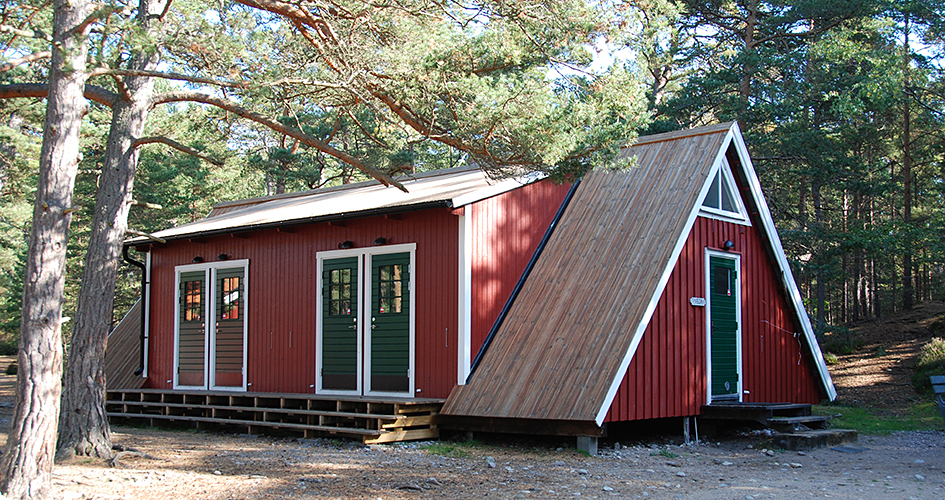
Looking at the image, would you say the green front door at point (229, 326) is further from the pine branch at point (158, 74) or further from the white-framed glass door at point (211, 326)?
the pine branch at point (158, 74)

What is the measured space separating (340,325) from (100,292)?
3293 millimetres

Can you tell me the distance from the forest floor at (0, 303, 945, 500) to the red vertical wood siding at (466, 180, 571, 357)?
1.64m

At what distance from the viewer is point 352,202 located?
11.8m

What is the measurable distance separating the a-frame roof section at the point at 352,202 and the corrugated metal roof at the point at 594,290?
49.2 inches

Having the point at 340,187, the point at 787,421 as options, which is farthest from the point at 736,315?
the point at 340,187

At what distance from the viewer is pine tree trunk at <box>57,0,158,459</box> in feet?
26.8

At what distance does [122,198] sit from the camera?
886cm

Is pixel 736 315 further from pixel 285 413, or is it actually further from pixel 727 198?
pixel 285 413

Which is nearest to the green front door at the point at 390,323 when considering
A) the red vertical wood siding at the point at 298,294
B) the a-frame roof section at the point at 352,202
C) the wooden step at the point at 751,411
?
the red vertical wood siding at the point at 298,294

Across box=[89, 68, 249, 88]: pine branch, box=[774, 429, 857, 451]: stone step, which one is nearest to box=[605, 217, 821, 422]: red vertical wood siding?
box=[774, 429, 857, 451]: stone step

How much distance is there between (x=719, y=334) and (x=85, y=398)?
7.94m

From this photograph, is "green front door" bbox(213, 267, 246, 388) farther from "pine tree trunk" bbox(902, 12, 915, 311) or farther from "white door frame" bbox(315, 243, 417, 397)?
"pine tree trunk" bbox(902, 12, 915, 311)

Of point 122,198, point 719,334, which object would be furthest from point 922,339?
point 122,198

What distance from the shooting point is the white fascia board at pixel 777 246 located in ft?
36.7
